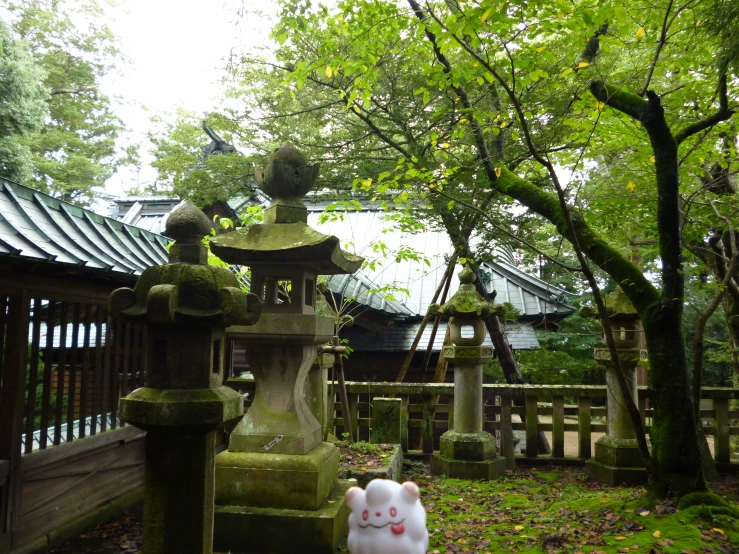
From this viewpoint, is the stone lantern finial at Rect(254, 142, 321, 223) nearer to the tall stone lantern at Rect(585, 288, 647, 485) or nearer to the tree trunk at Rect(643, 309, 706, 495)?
the tree trunk at Rect(643, 309, 706, 495)

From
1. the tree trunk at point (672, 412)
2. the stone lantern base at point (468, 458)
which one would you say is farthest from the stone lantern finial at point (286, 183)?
the stone lantern base at point (468, 458)

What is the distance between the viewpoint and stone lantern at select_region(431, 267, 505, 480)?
7.40 m

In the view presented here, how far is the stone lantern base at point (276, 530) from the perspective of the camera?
4230 millimetres

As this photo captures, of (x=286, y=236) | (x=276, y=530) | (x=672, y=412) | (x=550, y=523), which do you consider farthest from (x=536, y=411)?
(x=286, y=236)

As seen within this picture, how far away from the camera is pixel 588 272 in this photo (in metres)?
4.60

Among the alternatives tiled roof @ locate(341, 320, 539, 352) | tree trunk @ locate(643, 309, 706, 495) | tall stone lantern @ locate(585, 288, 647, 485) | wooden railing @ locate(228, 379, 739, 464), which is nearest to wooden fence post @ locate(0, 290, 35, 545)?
wooden railing @ locate(228, 379, 739, 464)

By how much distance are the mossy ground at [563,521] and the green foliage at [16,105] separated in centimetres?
1376

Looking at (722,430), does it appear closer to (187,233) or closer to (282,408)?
(282,408)

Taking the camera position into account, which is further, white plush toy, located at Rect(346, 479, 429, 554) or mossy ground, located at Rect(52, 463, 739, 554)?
mossy ground, located at Rect(52, 463, 739, 554)

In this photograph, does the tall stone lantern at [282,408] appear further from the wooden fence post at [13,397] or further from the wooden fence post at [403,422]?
the wooden fence post at [403,422]

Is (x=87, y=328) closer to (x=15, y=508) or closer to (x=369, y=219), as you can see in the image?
(x=15, y=508)

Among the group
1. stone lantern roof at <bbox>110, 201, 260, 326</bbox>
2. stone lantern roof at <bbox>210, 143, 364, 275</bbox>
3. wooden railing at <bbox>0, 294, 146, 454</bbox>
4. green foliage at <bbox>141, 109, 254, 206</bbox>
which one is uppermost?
green foliage at <bbox>141, 109, 254, 206</bbox>

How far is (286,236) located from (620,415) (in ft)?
17.6

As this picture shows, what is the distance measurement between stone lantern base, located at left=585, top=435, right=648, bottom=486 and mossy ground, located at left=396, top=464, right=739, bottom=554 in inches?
8.0
